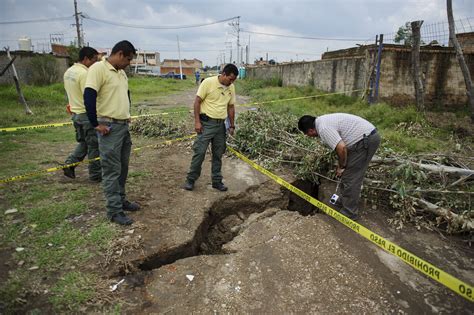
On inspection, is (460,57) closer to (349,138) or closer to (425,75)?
(425,75)

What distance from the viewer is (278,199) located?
4.32m

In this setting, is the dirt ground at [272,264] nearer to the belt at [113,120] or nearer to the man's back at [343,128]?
the man's back at [343,128]

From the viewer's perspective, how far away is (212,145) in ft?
13.7

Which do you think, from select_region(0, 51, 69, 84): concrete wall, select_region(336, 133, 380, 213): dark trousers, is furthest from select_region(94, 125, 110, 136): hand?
select_region(0, 51, 69, 84): concrete wall

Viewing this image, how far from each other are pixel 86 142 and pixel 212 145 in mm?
1702

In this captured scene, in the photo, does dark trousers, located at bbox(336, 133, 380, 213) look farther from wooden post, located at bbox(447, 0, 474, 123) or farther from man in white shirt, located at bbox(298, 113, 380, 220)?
wooden post, located at bbox(447, 0, 474, 123)

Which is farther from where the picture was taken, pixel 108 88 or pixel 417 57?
pixel 417 57

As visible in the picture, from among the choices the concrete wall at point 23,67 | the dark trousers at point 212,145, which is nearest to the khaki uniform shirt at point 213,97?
the dark trousers at point 212,145

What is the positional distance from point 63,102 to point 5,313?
1206cm

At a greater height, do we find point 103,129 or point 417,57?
point 417,57

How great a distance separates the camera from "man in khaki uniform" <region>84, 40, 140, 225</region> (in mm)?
2904

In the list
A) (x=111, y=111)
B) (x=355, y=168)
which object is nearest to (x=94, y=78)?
(x=111, y=111)

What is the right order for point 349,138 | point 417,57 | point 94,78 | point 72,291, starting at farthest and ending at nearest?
point 417,57, point 349,138, point 94,78, point 72,291

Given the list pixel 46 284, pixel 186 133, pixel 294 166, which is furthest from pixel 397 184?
pixel 186 133
